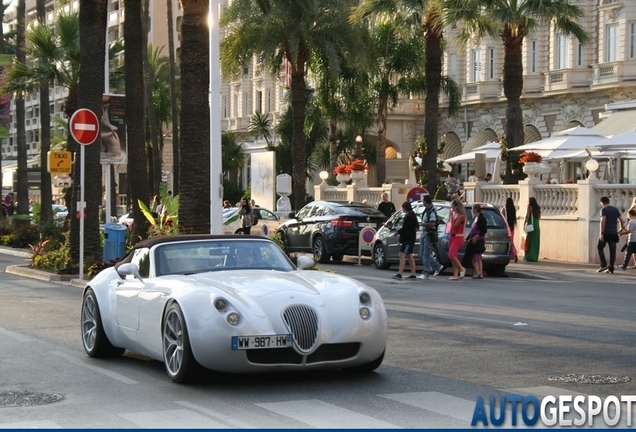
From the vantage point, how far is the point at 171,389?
10.1 meters

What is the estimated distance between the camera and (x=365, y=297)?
34.6 feet

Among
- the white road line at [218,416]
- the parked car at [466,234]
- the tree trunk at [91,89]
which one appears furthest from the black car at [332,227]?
the white road line at [218,416]

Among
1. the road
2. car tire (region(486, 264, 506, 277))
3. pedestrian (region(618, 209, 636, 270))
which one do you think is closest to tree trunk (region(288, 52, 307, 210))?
car tire (region(486, 264, 506, 277))

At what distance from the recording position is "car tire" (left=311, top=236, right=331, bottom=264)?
102 ft

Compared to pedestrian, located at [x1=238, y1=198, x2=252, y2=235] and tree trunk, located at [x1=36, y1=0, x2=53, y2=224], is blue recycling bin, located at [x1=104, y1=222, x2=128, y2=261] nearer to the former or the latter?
pedestrian, located at [x1=238, y1=198, x2=252, y2=235]

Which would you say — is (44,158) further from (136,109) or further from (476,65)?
(476,65)

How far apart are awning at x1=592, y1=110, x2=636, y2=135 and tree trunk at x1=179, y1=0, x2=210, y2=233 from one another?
2326 centimetres

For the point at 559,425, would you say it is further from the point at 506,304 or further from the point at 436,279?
the point at 436,279

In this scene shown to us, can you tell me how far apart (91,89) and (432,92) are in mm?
14256

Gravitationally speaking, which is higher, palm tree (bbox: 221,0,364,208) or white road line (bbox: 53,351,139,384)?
palm tree (bbox: 221,0,364,208)

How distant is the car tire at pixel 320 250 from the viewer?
102 feet

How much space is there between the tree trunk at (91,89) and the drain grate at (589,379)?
16425 mm

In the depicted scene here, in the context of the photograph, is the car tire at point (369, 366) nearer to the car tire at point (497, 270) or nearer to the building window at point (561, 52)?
the car tire at point (497, 270)

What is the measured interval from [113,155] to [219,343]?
18595mm
